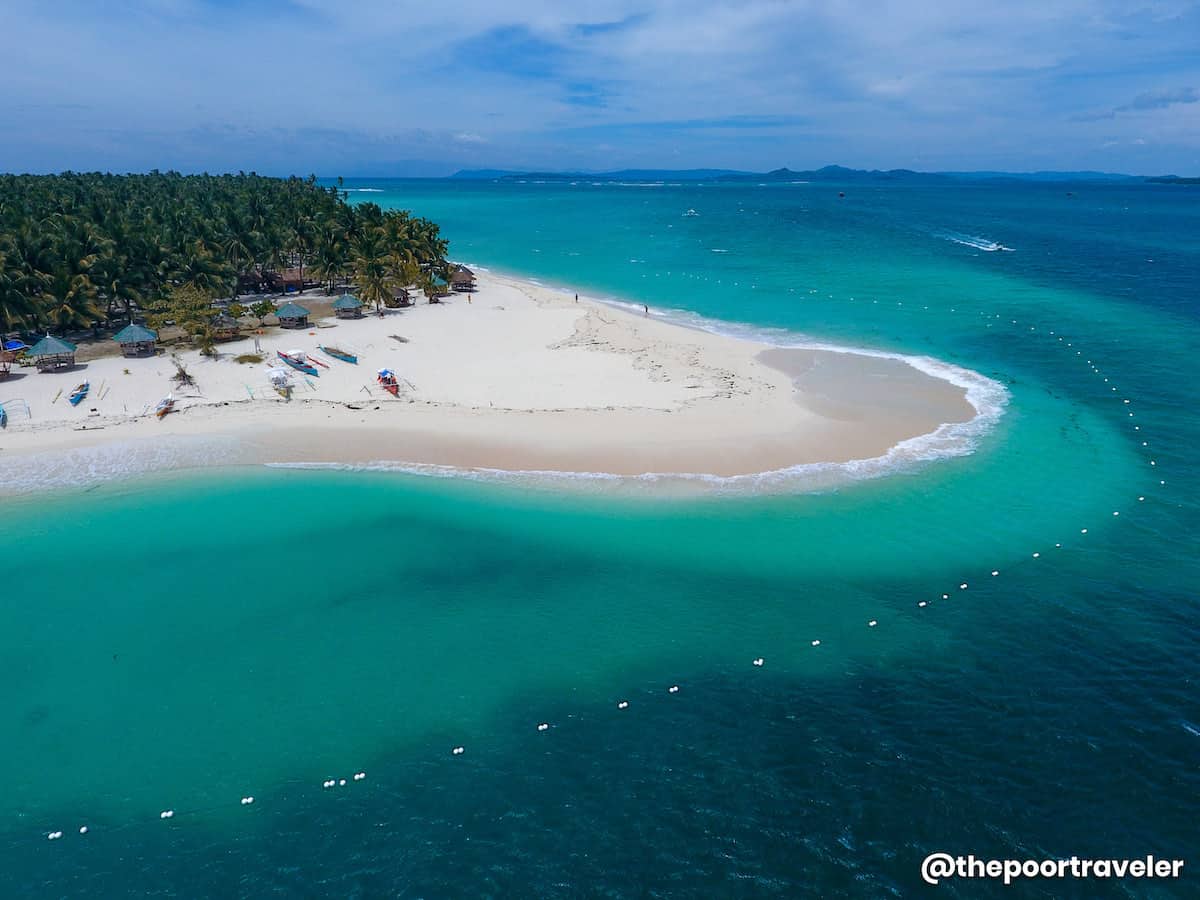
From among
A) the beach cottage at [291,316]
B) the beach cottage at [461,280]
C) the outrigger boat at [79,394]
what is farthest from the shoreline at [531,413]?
the beach cottage at [461,280]

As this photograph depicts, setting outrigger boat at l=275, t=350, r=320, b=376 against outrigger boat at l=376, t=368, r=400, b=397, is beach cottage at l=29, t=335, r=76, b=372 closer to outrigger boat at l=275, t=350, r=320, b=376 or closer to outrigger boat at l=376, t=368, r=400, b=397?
outrigger boat at l=275, t=350, r=320, b=376

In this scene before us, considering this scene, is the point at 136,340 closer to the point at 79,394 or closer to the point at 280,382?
the point at 79,394

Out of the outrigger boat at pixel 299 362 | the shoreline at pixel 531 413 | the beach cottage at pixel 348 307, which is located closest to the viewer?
the shoreline at pixel 531 413

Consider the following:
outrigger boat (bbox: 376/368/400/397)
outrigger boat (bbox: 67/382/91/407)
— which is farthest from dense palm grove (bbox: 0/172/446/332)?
outrigger boat (bbox: 376/368/400/397)

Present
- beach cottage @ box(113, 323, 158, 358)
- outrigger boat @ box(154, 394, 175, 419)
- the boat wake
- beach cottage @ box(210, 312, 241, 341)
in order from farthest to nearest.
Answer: the boat wake < beach cottage @ box(210, 312, 241, 341) < beach cottage @ box(113, 323, 158, 358) < outrigger boat @ box(154, 394, 175, 419)

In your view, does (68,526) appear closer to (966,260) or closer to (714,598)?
(714,598)

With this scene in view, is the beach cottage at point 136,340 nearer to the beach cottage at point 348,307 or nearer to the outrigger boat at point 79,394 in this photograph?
the outrigger boat at point 79,394

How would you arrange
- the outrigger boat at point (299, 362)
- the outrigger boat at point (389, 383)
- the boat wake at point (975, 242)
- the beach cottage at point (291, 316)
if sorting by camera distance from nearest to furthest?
the outrigger boat at point (389, 383)
the outrigger boat at point (299, 362)
the beach cottage at point (291, 316)
the boat wake at point (975, 242)
